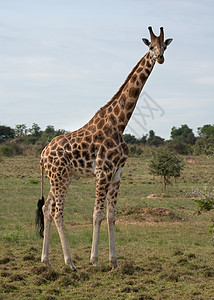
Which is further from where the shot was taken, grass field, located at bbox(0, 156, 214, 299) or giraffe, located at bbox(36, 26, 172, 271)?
giraffe, located at bbox(36, 26, 172, 271)

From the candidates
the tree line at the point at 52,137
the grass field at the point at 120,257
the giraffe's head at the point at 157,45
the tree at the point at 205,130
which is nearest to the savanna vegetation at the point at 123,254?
the grass field at the point at 120,257

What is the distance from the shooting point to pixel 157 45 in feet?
23.7

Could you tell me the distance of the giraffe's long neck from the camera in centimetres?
760

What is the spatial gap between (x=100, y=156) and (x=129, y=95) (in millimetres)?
1315

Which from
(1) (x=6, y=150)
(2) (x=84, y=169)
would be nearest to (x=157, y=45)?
(2) (x=84, y=169)

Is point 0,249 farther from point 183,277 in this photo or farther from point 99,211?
point 183,277

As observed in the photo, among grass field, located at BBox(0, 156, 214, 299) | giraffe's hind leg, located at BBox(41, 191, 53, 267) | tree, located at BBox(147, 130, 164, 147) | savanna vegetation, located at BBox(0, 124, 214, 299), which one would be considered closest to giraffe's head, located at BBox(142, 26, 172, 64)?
savanna vegetation, located at BBox(0, 124, 214, 299)

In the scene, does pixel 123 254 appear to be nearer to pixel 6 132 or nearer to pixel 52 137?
pixel 52 137

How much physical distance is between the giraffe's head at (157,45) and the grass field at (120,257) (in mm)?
2815

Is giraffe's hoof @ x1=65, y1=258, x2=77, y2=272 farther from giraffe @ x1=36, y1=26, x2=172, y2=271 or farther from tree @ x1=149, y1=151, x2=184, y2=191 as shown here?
tree @ x1=149, y1=151, x2=184, y2=191

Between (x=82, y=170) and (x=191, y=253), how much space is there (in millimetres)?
2924

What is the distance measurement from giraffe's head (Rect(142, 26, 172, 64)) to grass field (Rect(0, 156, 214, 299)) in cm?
282

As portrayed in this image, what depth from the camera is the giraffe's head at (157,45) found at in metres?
7.18

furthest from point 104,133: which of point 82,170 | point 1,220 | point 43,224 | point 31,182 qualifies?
point 31,182
